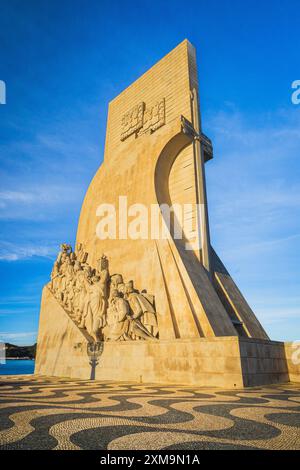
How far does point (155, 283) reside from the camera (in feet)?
33.2

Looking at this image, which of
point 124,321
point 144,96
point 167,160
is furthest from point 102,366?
point 144,96

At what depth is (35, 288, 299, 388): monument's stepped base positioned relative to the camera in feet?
21.7

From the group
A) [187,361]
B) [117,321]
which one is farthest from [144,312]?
Answer: [187,361]

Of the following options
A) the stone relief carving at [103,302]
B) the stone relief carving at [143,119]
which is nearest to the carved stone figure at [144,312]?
the stone relief carving at [103,302]

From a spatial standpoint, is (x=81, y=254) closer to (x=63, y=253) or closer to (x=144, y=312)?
(x=63, y=253)

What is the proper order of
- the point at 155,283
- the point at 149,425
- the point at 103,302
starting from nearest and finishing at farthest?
the point at 149,425 → the point at 155,283 → the point at 103,302

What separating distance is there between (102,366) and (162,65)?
43.6ft

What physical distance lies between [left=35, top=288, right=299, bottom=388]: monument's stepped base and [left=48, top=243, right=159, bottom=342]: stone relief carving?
514 mm

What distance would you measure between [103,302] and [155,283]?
2.08 metres

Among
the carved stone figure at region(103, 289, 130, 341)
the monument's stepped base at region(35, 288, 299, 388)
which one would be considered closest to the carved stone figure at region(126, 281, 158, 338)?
the carved stone figure at region(103, 289, 130, 341)

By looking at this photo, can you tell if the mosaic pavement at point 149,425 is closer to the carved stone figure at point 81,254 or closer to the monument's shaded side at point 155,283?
the monument's shaded side at point 155,283

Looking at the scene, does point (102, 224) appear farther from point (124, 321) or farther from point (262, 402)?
point (262, 402)

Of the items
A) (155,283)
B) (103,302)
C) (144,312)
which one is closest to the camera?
(144,312)

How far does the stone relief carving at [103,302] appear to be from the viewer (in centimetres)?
955
